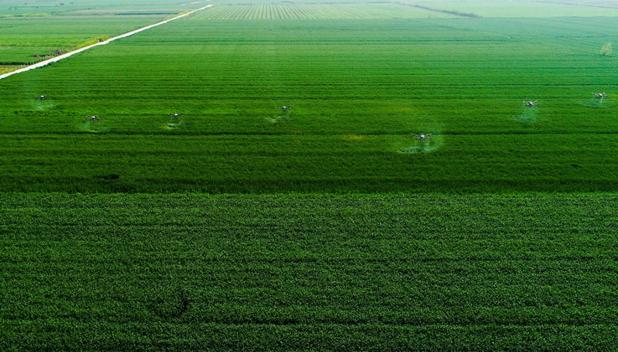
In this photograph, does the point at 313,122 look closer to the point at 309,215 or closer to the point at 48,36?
the point at 309,215

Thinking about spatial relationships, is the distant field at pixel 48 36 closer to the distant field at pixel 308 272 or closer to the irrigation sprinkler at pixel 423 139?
the distant field at pixel 308 272

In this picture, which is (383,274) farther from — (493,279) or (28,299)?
(28,299)

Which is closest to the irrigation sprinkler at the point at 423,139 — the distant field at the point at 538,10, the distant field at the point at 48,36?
the distant field at the point at 48,36

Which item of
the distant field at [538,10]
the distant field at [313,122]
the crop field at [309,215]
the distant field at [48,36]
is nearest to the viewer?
the crop field at [309,215]

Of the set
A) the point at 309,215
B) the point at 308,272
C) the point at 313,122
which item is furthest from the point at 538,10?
the point at 308,272

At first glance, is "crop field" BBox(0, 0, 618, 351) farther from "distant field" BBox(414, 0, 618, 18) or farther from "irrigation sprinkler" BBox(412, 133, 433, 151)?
"distant field" BBox(414, 0, 618, 18)

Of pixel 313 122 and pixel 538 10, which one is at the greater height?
pixel 538 10
